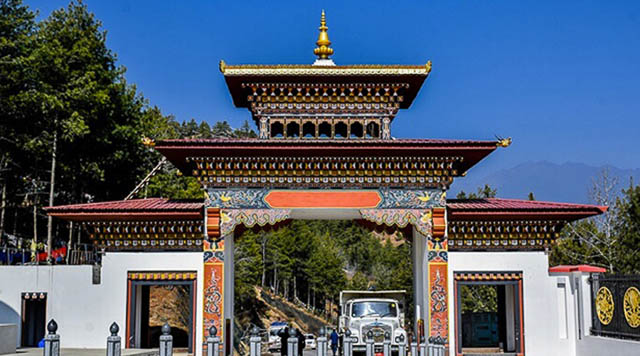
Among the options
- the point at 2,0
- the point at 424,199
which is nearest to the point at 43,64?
the point at 2,0

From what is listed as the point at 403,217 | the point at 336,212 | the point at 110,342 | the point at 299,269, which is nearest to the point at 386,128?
the point at 336,212

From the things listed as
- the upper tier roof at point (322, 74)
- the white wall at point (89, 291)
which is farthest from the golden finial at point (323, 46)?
the white wall at point (89, 291)

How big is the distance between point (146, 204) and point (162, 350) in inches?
288

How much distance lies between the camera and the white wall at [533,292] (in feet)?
52.5

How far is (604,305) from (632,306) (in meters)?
1.36

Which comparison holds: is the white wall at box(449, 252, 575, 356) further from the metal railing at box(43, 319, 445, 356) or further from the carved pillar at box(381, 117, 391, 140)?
the carved pillar at box(381, 117, 391, 140)

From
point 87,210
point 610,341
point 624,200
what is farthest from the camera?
point 624,200

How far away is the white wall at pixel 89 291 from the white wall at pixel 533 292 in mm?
6431

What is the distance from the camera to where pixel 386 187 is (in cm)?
1603

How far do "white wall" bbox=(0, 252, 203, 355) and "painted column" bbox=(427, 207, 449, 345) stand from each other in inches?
216

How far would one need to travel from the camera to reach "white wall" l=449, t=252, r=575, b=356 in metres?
16.0

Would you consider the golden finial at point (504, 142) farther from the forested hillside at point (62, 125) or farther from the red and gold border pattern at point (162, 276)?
the forested hillside at point (62, 125)

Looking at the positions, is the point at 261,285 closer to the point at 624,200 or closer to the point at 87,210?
the point at 624,200

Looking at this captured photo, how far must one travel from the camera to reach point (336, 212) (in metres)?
16.7
